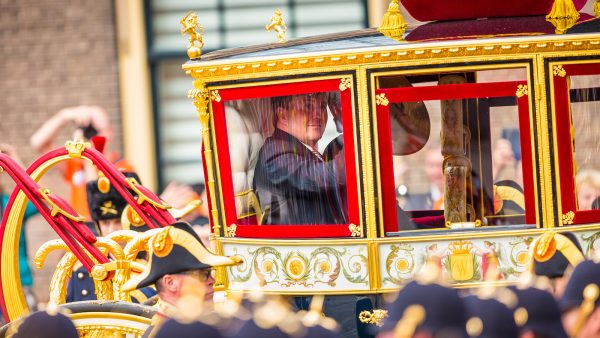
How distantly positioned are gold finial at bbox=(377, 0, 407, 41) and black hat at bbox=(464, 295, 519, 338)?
2213mm

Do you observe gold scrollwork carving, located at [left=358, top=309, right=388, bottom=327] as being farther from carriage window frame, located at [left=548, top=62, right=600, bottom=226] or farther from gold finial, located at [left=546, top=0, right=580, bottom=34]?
gold finial, located at [left=546, top=0, right=580, bottom=34]

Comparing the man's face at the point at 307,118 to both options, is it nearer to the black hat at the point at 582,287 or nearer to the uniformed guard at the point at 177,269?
the uniformed guard at the point at 177,269

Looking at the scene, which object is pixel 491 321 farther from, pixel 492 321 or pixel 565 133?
pixel 565 133

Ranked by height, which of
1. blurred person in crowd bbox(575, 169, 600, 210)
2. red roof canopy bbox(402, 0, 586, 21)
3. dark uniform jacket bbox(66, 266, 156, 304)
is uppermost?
red roof canopy bbox(402, 0, 586, 21)

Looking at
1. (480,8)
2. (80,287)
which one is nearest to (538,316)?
(480,8)

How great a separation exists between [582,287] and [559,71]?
168cm

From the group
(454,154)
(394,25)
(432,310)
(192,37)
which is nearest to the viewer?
(432,310)

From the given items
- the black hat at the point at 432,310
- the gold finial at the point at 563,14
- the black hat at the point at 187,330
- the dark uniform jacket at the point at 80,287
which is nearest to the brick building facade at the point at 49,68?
the dark uniform jacket at the point at 80,287

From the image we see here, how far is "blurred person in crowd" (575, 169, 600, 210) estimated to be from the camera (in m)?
6.49

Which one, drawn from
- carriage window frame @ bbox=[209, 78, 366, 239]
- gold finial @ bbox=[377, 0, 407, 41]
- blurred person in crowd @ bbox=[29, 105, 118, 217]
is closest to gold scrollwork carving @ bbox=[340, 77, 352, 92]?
carriage window frame @ bbox=[209, 78, 366, 239]

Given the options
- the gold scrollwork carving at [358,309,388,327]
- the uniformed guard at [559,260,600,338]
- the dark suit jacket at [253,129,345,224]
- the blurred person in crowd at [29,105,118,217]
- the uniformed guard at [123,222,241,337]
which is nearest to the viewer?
the uniformed guard at [559,260,600,338]

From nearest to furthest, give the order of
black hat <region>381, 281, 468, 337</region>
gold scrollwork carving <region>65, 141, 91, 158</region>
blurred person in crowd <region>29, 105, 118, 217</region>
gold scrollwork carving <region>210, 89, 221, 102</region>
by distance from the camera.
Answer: black hat <region>381, 281, 468, 337</region>
gold scrollwork carving <region>210, 89, 221, 102</region>
gold scrollwork carving <region>65, 141, 91, 158</region>
blurred person in crowd <region>29, 105, 118, 217</region>

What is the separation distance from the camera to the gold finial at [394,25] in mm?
6609

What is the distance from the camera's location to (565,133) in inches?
253
